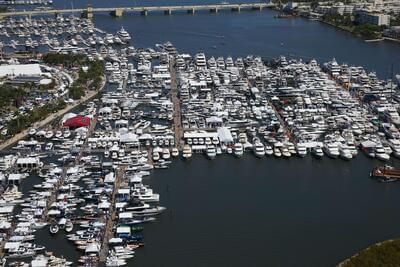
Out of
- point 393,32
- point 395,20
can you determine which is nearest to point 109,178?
point 393,32

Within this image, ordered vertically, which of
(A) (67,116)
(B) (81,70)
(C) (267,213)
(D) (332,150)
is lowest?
(C) (267,213)

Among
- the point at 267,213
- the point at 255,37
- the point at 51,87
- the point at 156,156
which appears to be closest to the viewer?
the point at 267,213

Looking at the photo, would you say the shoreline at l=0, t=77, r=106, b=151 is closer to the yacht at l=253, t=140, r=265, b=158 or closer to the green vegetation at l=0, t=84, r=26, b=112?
the green vegetation at l=0, t=84, r=26, b=112

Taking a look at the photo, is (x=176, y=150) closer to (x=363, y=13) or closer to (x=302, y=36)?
(x=302, y=36)

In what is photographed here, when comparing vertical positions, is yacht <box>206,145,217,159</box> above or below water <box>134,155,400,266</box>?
above

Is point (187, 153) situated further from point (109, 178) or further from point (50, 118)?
point (50, 118)

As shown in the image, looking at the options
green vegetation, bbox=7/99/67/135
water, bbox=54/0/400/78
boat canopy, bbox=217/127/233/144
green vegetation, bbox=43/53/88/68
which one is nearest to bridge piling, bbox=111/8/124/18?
water, bbox=54/0/400/78

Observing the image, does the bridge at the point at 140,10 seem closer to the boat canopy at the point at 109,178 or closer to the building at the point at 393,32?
the building at the point at 393,32

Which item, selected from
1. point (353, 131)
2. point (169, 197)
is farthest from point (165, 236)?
point (353, 131)
